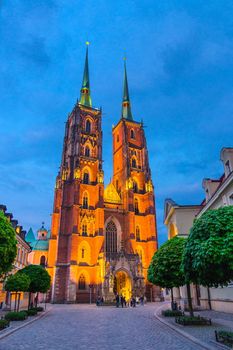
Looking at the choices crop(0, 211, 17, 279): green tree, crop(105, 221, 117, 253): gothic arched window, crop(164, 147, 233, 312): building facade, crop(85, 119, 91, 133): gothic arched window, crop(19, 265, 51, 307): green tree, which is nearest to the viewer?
crop(0, 211, 17, 279): green tree

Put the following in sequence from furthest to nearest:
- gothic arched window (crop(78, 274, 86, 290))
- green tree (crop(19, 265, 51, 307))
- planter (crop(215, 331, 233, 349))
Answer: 1. gothic arched window (crop(78, 274, 86, 290))
2. green tree (crop(19, 265, 51, 307))
3. planter (crop(215, 331, 233, 349))

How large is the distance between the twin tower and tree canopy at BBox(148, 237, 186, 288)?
29.6m

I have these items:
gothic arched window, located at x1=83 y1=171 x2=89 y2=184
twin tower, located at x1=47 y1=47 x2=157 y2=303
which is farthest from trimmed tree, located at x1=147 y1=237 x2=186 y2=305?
gothic arched window, located at x1=83 y1=171 x2=89 y2=184

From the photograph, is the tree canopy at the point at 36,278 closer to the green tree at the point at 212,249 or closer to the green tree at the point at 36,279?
the green tree at the point at 36,279

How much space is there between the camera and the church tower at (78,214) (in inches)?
1987

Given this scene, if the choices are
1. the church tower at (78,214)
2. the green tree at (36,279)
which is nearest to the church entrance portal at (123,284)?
the church tower at (78,214)

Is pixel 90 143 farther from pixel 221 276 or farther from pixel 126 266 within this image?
pixel 221 276

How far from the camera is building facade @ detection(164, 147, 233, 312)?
2173 centimetres

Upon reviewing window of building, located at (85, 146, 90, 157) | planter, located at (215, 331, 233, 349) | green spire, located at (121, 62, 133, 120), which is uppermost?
green spire, located at (121, 62, 133, 120)

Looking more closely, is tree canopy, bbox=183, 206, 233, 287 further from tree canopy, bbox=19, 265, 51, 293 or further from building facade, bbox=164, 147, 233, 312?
tree canopy, bbox=19, 265, 51, 293

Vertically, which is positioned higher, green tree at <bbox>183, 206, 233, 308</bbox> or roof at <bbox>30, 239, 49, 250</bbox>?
roof at <bbox>30, 239, 49, 250</bbox>

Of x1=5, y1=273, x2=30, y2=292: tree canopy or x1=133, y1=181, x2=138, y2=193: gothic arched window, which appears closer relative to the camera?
x1=5, y1=273, x2=30, y2=292: tree canopy

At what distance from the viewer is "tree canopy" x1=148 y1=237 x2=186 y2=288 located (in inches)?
782

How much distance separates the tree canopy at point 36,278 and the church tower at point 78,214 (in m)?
24.3
